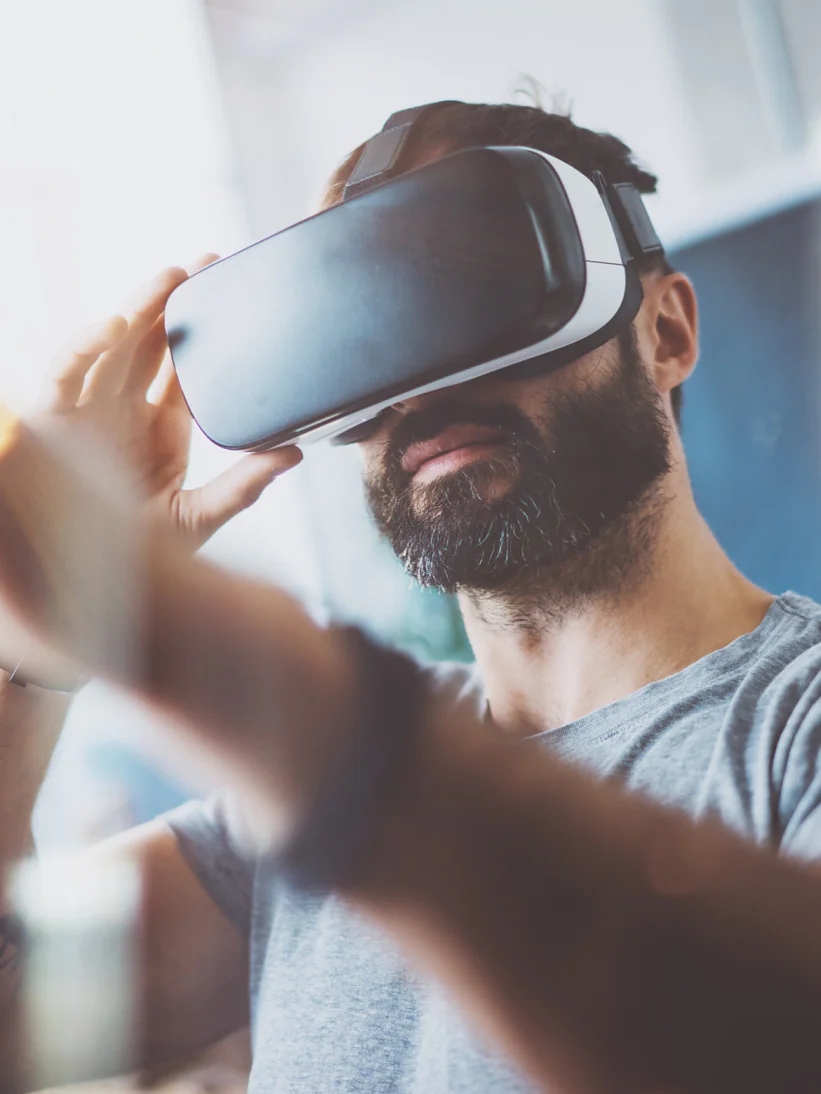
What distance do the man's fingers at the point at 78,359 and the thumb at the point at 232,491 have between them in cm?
9

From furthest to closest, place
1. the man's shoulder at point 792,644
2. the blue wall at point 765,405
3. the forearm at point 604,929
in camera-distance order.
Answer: the blue wall at point 765,405, the man's shoulder at point 792,644, the forearm at point 604,929

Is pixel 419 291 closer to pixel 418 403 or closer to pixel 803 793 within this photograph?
pixel 418 403

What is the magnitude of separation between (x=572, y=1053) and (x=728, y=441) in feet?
1.47

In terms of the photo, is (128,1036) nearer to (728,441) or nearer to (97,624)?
(97,624)

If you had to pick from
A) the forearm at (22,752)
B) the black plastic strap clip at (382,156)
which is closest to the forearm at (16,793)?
the forearm at (22,752)

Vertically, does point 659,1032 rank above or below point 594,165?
below

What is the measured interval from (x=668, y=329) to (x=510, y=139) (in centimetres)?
15

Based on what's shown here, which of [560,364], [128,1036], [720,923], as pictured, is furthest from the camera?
[128,1036]

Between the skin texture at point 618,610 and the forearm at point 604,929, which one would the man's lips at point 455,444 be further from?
the forearm at point 604,929

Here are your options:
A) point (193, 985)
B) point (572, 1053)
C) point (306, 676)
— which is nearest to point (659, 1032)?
point (572, 1053)

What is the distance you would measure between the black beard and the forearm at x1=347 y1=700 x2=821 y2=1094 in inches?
4.8

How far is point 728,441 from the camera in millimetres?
657

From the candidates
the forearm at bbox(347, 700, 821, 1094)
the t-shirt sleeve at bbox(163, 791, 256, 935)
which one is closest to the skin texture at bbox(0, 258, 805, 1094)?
the forearm at bbox(347, 700, 821, 1094)

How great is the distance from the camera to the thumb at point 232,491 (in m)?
0.47
